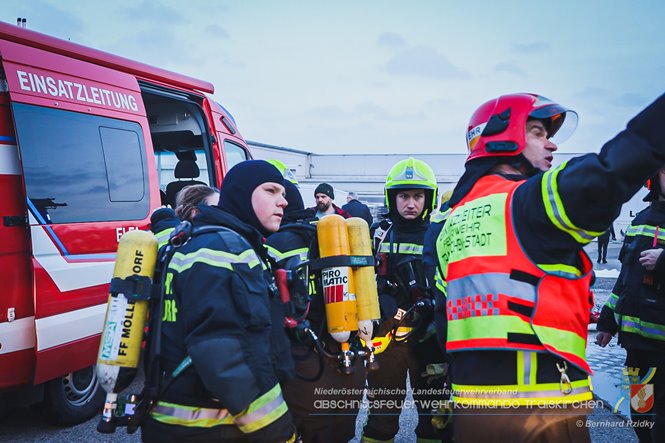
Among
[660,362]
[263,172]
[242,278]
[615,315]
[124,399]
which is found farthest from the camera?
[615,315]

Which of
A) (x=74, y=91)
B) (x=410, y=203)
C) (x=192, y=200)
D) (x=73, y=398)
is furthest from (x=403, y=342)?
(x=74, y=91)

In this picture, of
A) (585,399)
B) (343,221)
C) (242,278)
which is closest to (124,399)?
(242,278)

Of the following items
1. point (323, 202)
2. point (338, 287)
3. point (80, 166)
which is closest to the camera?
point (338, 287)

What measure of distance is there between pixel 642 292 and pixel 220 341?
3003mm

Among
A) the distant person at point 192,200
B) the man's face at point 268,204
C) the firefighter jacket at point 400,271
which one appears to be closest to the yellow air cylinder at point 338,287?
the man's face at point 268,204

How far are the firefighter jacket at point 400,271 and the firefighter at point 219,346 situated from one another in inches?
61.4

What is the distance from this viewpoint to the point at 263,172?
2279 millimetres

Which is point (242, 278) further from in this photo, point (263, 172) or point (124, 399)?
point (124, 399)

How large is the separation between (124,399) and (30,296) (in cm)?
205

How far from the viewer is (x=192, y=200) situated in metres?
3.26

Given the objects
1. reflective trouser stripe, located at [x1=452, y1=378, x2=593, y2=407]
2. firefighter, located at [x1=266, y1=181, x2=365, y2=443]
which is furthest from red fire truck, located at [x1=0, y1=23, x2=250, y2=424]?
reflective trouser stripe, located at [x1=452, y1=378, x2=593, y2=407]

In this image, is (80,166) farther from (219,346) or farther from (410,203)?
(219,346)

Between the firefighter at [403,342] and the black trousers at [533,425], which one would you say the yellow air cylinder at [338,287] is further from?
the black trousers at [533,425]

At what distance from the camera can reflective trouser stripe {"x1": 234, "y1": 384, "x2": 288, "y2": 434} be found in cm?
183
